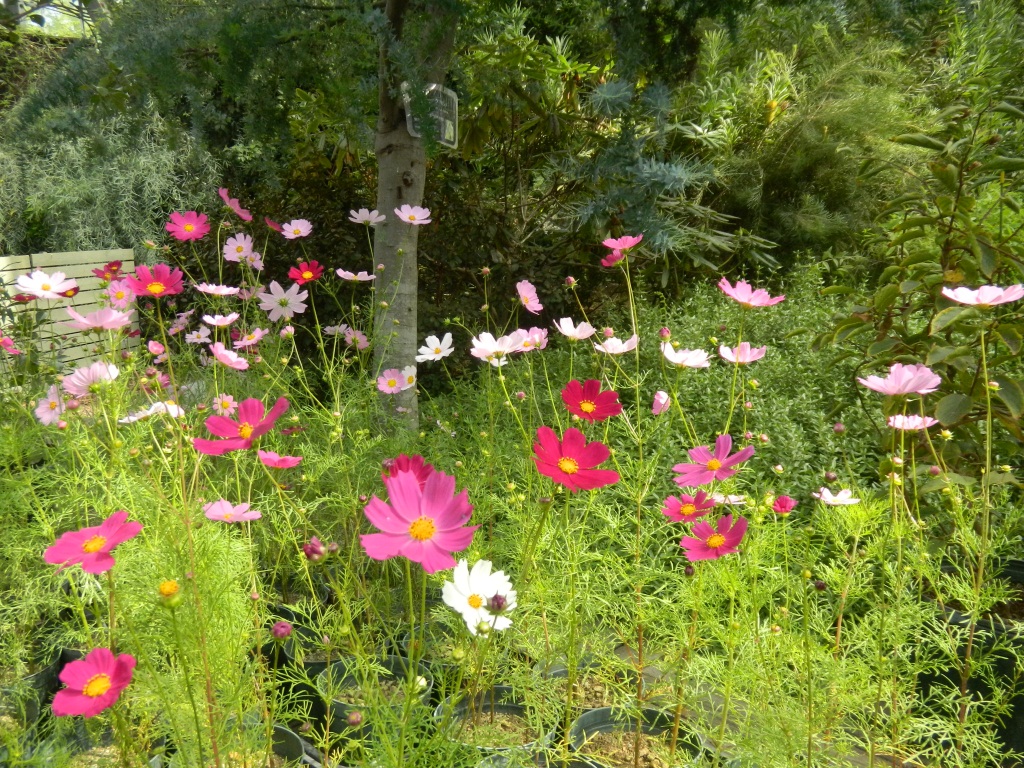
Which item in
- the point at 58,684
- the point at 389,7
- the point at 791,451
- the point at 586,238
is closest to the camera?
the point at 58,684

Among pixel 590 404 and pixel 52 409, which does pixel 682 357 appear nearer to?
pixel 590 404

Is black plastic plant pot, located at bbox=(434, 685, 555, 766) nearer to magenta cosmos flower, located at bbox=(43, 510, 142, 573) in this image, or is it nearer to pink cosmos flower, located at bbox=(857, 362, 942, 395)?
magenta cosmos flower, located at bbox=(43, 510, 142, 573)

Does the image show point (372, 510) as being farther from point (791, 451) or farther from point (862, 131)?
point (862, 131)

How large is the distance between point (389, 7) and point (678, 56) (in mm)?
803

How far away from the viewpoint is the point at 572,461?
2.82 ft

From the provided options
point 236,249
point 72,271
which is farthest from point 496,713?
point 72,271

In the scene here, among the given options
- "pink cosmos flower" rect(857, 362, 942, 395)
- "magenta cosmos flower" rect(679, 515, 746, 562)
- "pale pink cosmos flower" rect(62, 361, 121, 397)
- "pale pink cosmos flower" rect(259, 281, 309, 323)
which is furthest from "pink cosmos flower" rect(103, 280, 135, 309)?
"pink cosmos flower" rect(857, 362, 942, 395)

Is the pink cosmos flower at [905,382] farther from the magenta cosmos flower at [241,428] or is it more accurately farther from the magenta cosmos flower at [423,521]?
the magenta cosmos flower at [241,428]

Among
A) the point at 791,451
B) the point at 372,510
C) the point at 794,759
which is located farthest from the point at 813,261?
the point at 372,510

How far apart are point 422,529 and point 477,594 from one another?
0.41ft

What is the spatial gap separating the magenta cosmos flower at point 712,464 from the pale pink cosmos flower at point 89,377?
0.94m

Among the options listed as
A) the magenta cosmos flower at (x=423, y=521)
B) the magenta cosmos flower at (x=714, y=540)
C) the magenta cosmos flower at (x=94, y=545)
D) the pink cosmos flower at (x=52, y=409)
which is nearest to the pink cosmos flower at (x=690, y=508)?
the magenta cosmos flower at (x=714, y=540)

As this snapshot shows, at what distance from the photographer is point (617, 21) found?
1856 millimetres

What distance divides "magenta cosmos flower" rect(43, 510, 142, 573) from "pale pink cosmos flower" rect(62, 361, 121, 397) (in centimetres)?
37
